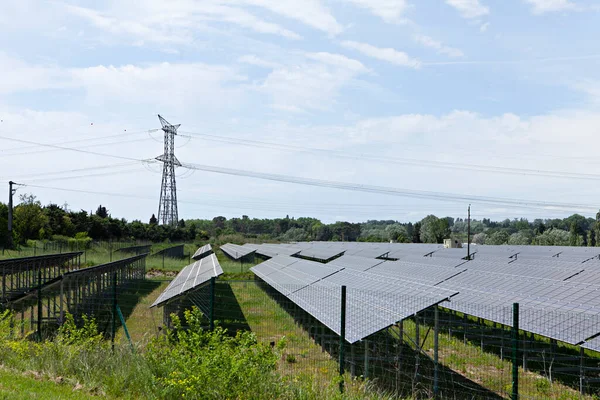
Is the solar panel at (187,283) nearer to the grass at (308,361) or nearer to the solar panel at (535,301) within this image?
the grass at (308,361)

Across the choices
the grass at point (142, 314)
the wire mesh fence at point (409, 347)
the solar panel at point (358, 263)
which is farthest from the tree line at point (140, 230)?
the wire mesh fence at point (409, 347)

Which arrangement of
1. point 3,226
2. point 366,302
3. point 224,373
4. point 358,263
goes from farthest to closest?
point 3,226, point 358,263, point 366,302, point 224,373

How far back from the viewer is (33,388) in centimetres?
755

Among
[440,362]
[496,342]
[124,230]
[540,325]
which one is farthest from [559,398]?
[124,230]

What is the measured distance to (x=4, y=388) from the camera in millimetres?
7355

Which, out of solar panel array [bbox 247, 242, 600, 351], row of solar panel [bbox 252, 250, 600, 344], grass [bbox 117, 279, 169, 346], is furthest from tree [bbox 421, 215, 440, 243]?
solar panel array [bbox 247, 242, 600, 351]

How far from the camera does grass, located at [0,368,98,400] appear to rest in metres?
7.12

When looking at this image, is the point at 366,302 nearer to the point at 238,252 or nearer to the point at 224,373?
the point at 224,373

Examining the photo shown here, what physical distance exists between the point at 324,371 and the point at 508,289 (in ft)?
20.8

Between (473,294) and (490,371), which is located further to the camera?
(473,294)

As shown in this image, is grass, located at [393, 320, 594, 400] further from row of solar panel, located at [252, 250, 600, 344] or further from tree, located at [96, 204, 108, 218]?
tree, located at [96, 204, 108, 218]

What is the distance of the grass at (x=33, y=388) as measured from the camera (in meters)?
7.12

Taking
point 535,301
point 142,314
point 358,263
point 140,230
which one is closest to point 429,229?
point 140,230

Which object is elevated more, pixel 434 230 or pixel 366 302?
pixel 366 302
